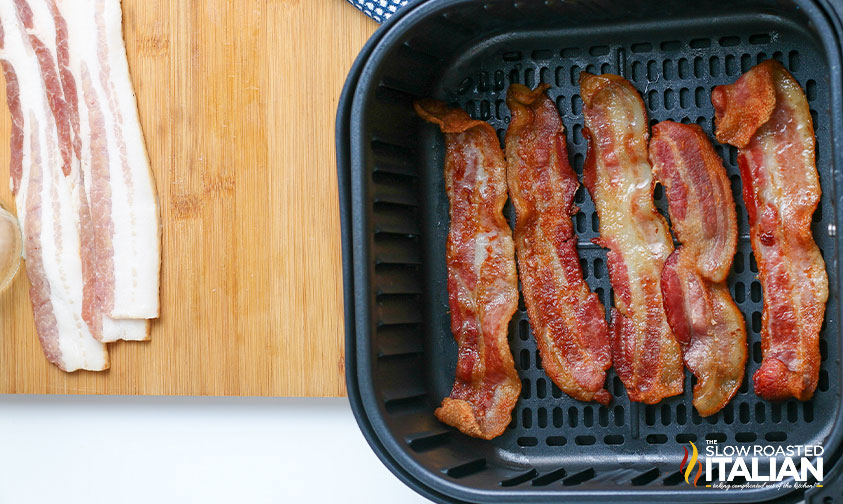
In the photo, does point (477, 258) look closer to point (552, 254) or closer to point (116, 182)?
point (552, 254)

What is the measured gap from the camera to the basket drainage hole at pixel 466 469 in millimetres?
1009

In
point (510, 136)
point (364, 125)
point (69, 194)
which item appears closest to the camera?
point (364, 125)

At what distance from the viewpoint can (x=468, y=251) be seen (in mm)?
1113

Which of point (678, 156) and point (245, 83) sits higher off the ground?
point (245, 83)

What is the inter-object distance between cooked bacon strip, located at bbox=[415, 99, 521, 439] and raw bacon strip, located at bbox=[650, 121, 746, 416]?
23cm

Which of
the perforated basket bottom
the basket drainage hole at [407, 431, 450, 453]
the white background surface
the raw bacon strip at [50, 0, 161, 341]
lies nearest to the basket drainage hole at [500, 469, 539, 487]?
the perforated basket bottom

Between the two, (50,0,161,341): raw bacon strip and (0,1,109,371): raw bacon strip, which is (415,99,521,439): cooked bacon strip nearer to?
(50,0,161,341): raw bacon strip

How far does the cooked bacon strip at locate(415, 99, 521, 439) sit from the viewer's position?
1093 millimetres

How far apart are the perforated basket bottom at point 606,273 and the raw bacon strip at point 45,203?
578 millimetres

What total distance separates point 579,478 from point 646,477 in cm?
9

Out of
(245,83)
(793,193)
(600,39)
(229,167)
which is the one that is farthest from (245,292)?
(793,193)

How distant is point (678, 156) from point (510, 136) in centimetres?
23

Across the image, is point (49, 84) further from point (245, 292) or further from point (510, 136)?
point (510, 136)

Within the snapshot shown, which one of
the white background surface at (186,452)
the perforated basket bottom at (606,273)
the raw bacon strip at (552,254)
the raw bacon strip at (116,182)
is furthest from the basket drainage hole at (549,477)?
the raw bacon strip at (116,182)
